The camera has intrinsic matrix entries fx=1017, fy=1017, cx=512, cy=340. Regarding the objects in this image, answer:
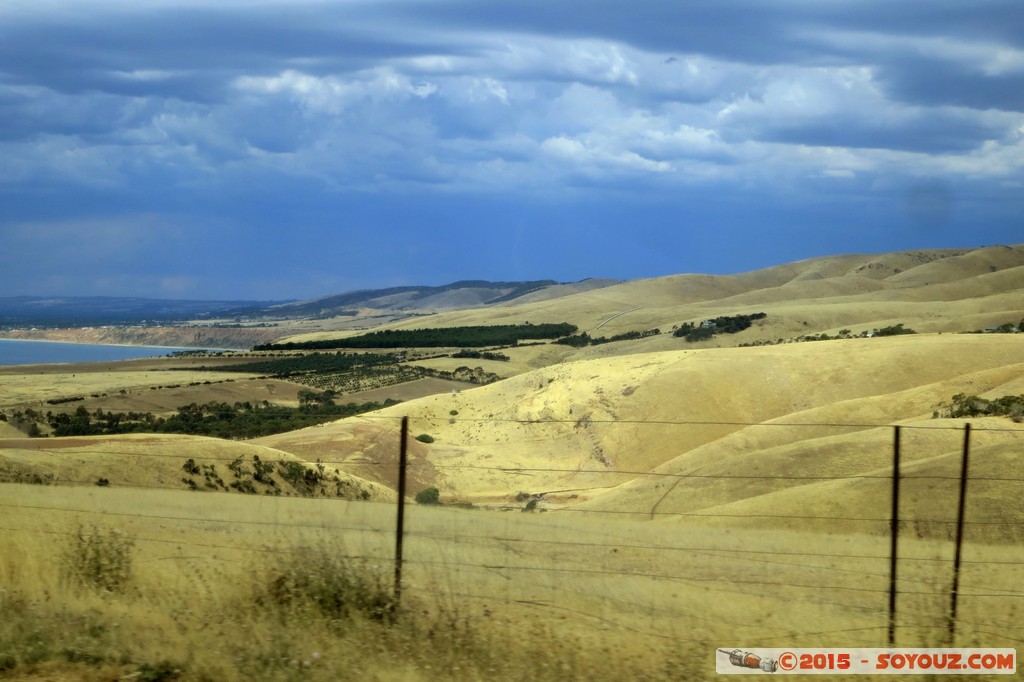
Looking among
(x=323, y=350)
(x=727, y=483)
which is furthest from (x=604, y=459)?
(x=323, y=350)

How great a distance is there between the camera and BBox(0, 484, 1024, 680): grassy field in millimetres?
7891

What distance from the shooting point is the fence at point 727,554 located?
9195mm

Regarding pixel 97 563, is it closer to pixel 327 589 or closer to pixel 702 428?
pixel 327 589

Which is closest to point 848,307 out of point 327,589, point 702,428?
point 702,428

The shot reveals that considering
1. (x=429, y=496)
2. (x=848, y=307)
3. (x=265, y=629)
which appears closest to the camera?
(x=265, y=629)

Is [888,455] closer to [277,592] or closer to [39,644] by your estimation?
[277,592]

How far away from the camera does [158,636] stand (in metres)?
8.34

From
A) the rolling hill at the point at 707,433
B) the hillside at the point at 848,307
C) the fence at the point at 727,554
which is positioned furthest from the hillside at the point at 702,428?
the hillside at the point at 848,307

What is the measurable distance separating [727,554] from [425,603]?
5745 millimetres

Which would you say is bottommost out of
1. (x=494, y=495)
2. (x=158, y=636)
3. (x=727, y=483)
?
(x=494, y=495)

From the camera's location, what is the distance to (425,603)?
9.01m

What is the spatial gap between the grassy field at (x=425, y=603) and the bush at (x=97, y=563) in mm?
22

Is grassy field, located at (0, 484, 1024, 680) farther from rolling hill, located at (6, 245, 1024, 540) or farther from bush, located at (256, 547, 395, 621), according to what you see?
rolling hill, located at (6, 245, 1024, 540)

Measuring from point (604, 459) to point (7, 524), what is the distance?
33202 mm
